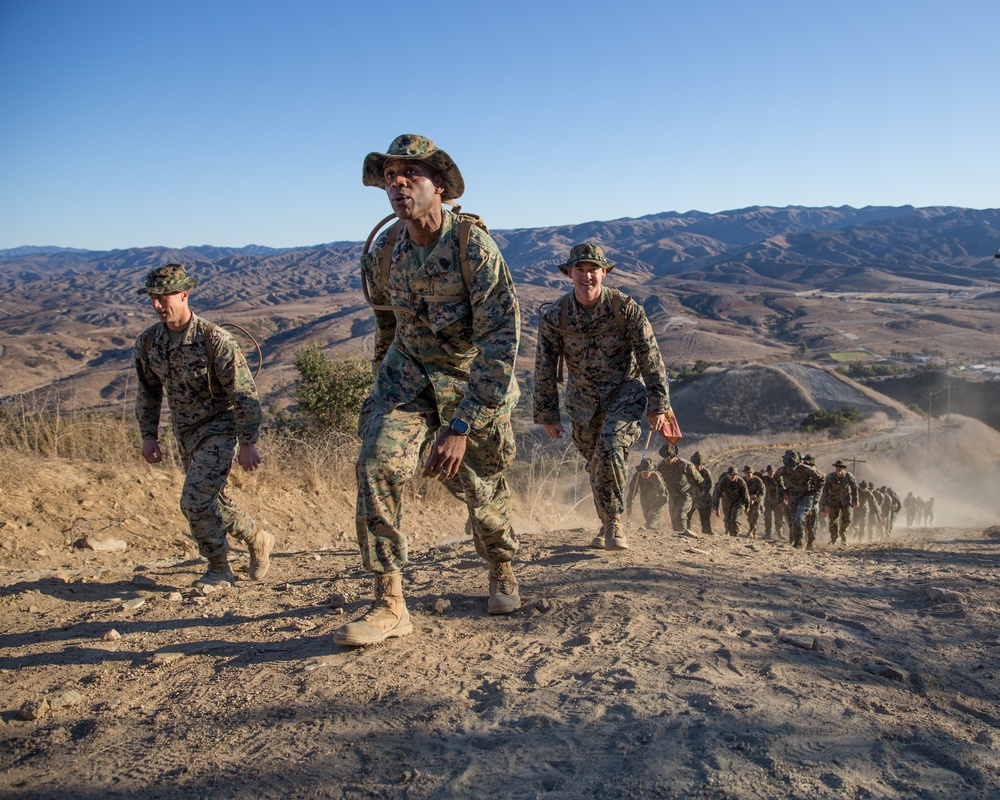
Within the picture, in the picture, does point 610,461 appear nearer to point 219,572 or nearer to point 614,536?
point 614,536

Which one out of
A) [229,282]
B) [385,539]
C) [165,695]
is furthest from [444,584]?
[229,282]

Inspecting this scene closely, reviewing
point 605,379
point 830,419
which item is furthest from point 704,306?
point 605,379

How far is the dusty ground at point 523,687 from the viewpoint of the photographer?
2326 millimetres

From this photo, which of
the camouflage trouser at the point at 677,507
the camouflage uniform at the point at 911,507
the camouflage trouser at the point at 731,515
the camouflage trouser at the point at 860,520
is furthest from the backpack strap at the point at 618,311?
the camouflage uniform at the point at 911,507

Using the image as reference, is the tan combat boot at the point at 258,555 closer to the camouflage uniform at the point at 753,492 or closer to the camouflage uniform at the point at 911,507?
the camouflage uniform at the point at 753,492

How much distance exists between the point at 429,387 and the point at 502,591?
1120mm

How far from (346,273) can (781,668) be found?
189 meters

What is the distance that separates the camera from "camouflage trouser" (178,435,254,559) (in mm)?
4652

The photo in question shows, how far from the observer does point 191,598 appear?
4.42m

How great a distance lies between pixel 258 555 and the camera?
16.7 ft

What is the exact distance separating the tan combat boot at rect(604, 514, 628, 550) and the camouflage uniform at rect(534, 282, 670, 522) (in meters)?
0.05

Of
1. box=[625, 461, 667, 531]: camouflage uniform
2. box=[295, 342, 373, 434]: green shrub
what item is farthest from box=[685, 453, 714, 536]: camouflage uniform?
box=[295, 342, 373, 434]: green shrub

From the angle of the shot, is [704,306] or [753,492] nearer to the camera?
[753,492]

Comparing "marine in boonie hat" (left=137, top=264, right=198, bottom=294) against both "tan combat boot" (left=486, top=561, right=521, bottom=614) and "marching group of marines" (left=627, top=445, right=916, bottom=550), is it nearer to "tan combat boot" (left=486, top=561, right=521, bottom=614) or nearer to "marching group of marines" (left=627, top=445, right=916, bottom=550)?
"tan combat boot" (left=486, top=561, right=521, bottom=614)
